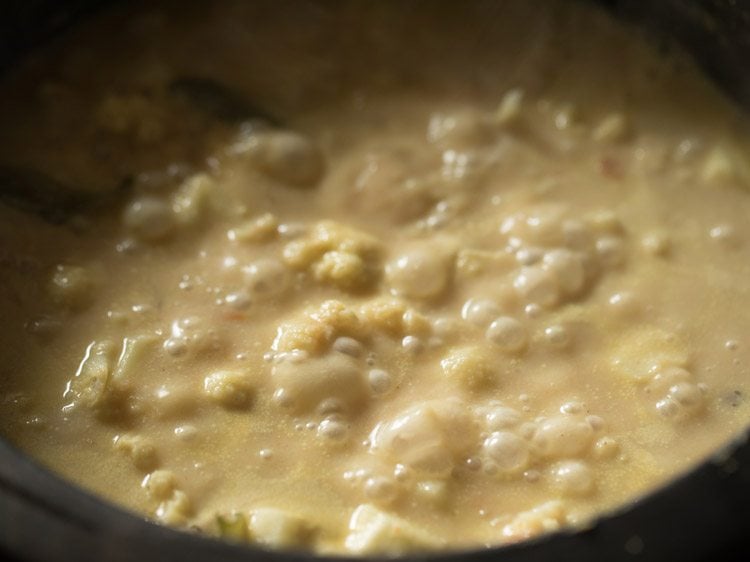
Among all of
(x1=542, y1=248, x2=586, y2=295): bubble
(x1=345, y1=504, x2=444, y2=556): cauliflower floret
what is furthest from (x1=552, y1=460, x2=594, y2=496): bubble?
(x1=542, y1=248, x2=586, y2=295): bubble

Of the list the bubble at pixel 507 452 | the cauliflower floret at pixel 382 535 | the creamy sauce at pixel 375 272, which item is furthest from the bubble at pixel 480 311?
the cauliflower floret at pixel 382 535

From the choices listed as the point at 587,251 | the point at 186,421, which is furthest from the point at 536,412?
the point at 186,421

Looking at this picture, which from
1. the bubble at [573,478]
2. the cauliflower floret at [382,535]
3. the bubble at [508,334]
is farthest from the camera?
the bubble at [508,334]

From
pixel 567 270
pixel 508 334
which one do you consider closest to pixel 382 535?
pixel 508 334

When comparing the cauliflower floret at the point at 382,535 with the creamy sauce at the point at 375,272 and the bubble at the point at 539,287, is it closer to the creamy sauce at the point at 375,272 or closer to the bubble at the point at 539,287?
the creamy sauce at the point at 375,272

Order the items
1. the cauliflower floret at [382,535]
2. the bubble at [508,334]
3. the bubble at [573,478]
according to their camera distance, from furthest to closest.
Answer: the bubble at [508,334] → the bubble at [573,478] → the cauliflower floret at [382,535]

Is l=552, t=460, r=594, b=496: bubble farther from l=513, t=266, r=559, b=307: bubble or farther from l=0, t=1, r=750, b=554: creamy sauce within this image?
l=513, t=266, r=559, b=307: bubble

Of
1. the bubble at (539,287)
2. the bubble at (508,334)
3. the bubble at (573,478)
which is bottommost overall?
the bubble at (573,478)

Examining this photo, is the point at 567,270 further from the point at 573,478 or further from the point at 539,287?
the point at 573,478

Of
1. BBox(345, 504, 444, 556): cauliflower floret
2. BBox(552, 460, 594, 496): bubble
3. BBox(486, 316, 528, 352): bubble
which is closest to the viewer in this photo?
BBox(345, 504, 444, 556): cauliflower floret
